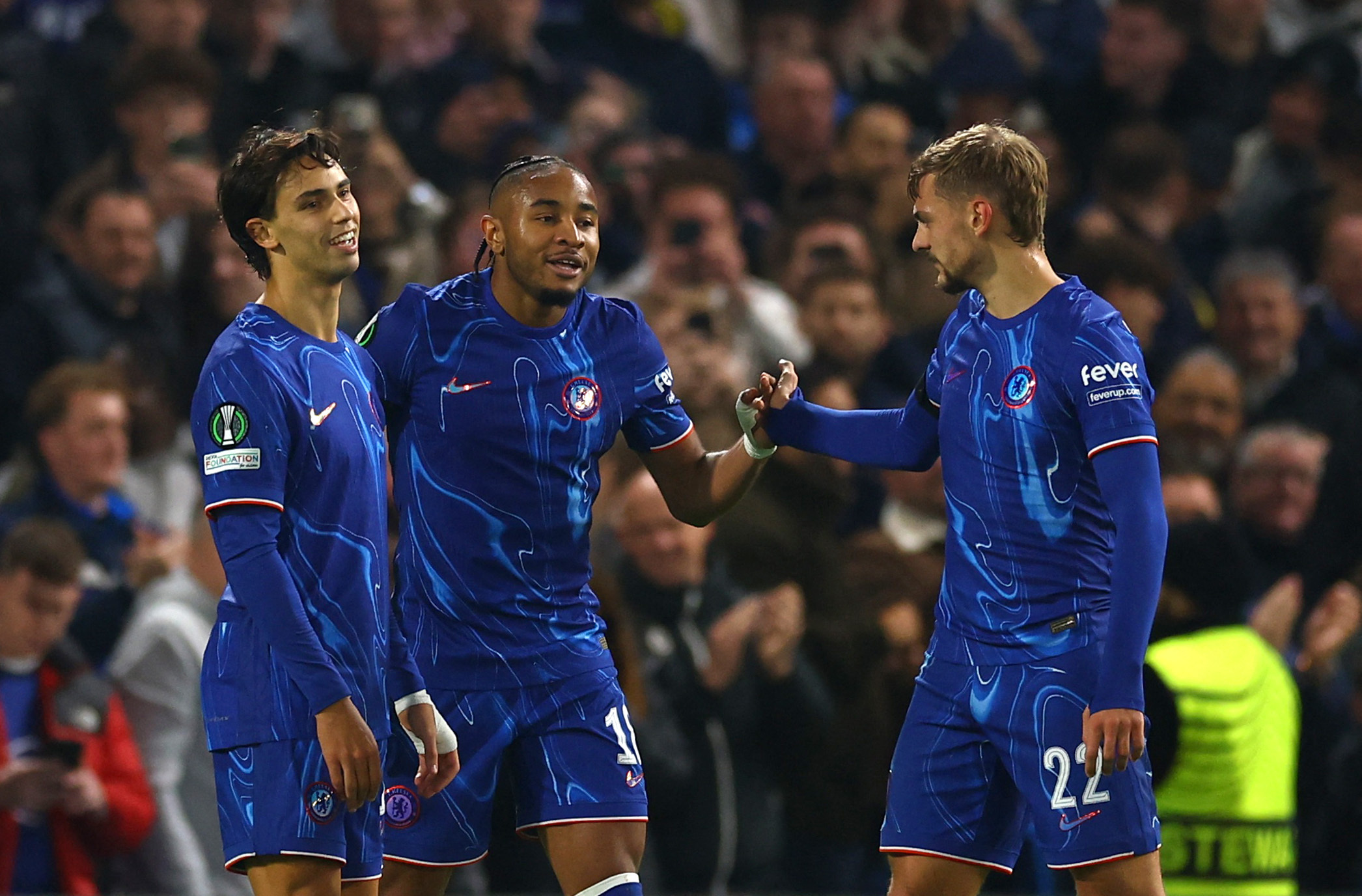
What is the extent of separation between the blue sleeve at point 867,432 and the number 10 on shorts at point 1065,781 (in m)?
0.87

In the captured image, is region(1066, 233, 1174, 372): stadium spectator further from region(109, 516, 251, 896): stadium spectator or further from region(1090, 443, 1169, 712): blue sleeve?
region(1090, 443, 1169, 712): blue sleeve

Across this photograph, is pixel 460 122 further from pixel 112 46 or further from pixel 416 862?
pixel 416 862

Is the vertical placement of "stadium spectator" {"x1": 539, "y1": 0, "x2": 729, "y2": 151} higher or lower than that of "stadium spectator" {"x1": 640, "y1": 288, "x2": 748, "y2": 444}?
higher

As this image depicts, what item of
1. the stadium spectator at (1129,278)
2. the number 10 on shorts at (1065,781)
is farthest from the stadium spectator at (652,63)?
the number 10 on shorts at (1065,781)

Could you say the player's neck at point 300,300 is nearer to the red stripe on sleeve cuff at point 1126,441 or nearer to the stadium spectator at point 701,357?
the red stripe on sleeve cuff at point 1126,441

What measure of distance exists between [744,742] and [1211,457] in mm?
2649

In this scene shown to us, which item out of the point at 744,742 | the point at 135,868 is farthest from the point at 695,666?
the point at 135,868

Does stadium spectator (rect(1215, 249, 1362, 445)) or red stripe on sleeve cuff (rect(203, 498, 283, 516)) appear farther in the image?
stadium spectator (rect(1215, 249, 1362, 445))

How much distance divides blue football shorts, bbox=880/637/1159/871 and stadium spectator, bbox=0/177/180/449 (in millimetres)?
4373

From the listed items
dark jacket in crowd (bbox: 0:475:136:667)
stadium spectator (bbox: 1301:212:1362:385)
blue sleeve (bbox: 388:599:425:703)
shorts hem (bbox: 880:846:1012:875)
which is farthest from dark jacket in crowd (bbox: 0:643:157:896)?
stadium spectator (bbox: 1301:212:1362:385)

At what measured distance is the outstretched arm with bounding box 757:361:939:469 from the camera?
4926 mm

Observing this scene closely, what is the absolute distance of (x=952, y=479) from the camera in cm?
464

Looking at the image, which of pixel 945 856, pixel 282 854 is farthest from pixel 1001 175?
pixel 282 854

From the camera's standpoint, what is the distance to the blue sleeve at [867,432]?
16.1 ft
